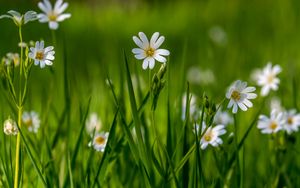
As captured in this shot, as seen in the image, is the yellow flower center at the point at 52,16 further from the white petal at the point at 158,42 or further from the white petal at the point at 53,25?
the white petal at the point at 158,42

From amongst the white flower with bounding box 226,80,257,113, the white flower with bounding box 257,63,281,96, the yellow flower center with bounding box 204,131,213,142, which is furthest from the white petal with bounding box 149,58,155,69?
the white flower with bounding box 257,63,281,96

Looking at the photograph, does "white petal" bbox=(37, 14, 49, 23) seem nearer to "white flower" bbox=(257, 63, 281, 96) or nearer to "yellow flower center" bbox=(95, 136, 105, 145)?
"yellow flower center" bbox=(95, 136, 105, 145)

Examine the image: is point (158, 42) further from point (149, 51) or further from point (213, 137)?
point (213, 137)

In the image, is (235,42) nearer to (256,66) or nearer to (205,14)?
(256,66)

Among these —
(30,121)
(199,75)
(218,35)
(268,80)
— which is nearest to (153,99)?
(30,121)

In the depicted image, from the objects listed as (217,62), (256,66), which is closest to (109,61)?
(217,62)
